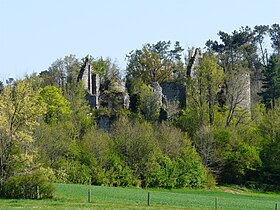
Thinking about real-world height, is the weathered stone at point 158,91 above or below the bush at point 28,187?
above

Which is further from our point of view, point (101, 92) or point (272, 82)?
point (272, 82)

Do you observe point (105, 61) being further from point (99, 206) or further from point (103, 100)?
point (99, 206)

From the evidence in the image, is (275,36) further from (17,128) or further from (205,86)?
(17,128)

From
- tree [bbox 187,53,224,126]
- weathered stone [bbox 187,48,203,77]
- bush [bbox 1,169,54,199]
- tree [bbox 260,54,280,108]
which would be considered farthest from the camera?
tree [bbox 260,54,280,108]

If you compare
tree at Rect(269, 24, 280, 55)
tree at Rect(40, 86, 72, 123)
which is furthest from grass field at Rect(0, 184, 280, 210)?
tree at Rect(269, 24, 280, 55)

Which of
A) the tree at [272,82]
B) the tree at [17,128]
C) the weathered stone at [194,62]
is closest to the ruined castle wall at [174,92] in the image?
the weathered stone at [194,62]

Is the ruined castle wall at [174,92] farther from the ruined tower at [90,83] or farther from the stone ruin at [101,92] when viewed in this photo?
the ruined tower at [90,83]

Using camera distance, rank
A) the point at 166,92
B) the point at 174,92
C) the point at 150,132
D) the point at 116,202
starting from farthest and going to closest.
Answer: the point at 166,92 → the point at 174,92 → the point at 150,132 → the point at 116,202

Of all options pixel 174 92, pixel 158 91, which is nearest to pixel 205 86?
pixel 158 91

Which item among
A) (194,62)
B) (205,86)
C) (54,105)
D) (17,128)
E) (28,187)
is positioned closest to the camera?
(28,187)

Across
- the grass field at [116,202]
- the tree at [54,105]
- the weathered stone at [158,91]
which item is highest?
the weathered stone at [158,91]

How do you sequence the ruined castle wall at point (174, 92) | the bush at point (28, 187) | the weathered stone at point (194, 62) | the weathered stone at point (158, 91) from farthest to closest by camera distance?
1. the ruined castle wall at point (174, 92)
2. the weathered stone at point (194, 62)
3. the weathered stone at point (158, 91)
4. the bush at point (28, 187)

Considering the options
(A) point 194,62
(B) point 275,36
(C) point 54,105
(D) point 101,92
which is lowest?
(C) point 54,105

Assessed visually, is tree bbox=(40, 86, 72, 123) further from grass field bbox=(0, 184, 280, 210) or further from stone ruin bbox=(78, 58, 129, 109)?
grass field bbox=(0, 184, 280, 210)
